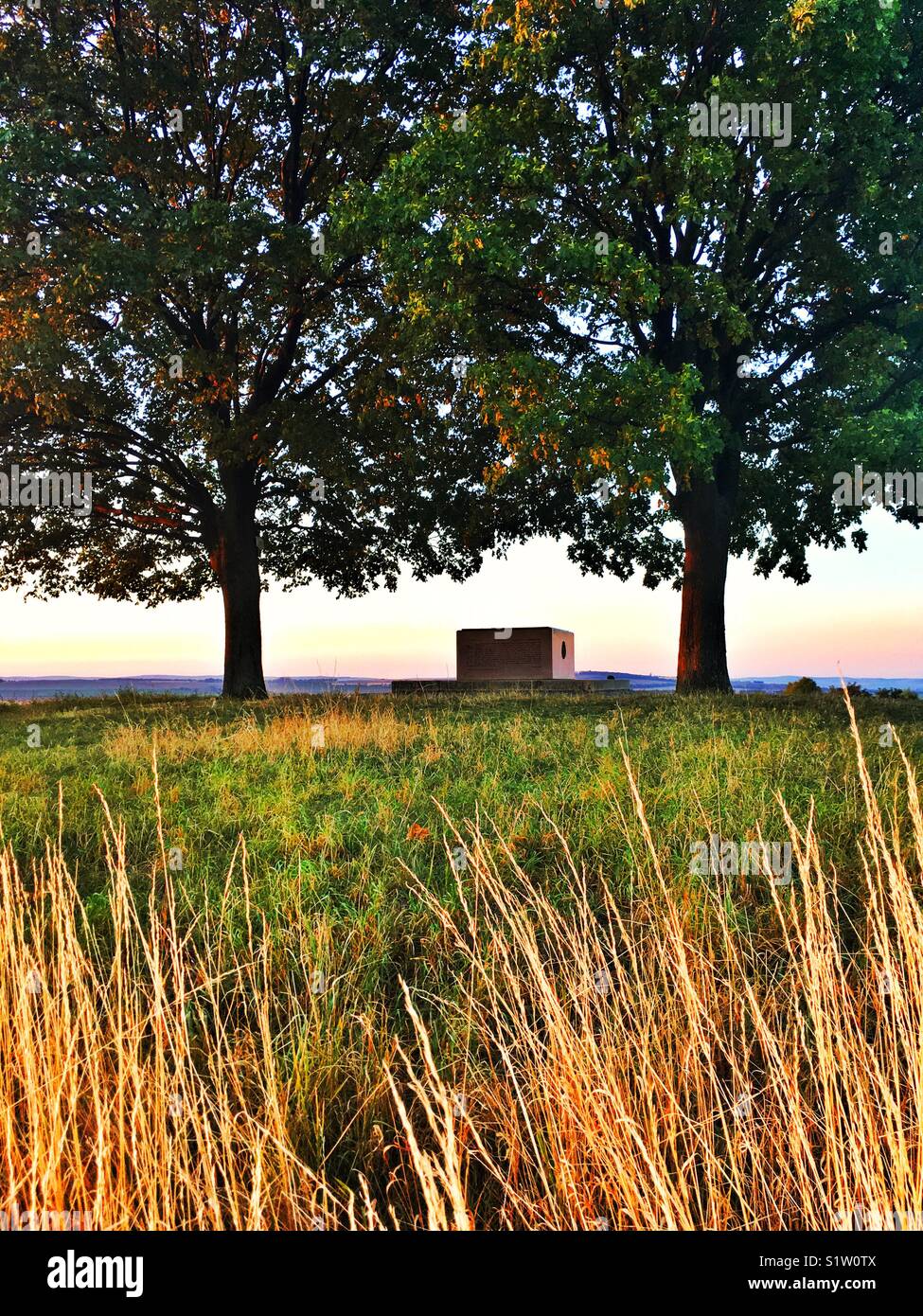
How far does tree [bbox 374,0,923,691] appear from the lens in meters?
12.8

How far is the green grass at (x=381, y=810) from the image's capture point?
4.08m

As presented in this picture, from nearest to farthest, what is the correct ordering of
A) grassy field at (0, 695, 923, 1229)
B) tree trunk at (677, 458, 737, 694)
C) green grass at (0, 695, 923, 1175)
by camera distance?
grassy field at (0, 695, 923, 1229) < green grass at (0, 695, 923, 1175) < tree trunk at (677, 458, 737, 694)

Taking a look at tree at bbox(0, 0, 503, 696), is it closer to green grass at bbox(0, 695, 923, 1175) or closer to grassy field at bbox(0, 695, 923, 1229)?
green grass at bbox(0, 695, 923, 1175)

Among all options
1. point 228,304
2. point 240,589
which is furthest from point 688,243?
point 240,589

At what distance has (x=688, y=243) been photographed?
16.1m

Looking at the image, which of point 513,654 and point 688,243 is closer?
point 688,243

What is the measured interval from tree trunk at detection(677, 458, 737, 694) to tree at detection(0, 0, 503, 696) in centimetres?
455

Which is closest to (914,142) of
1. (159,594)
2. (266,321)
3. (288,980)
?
(266,321)

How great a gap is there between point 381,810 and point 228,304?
1266cm

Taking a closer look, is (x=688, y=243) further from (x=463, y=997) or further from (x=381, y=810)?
(x=463, y=997)

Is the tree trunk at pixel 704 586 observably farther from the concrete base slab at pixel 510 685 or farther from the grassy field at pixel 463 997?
the grassy field at pixel 463 997

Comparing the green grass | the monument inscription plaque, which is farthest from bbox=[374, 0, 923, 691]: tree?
the monument inscription plaque

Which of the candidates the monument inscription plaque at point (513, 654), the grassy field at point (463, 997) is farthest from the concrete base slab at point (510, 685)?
the grassy field at point (463, 997)

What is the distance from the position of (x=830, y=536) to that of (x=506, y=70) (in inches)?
441
